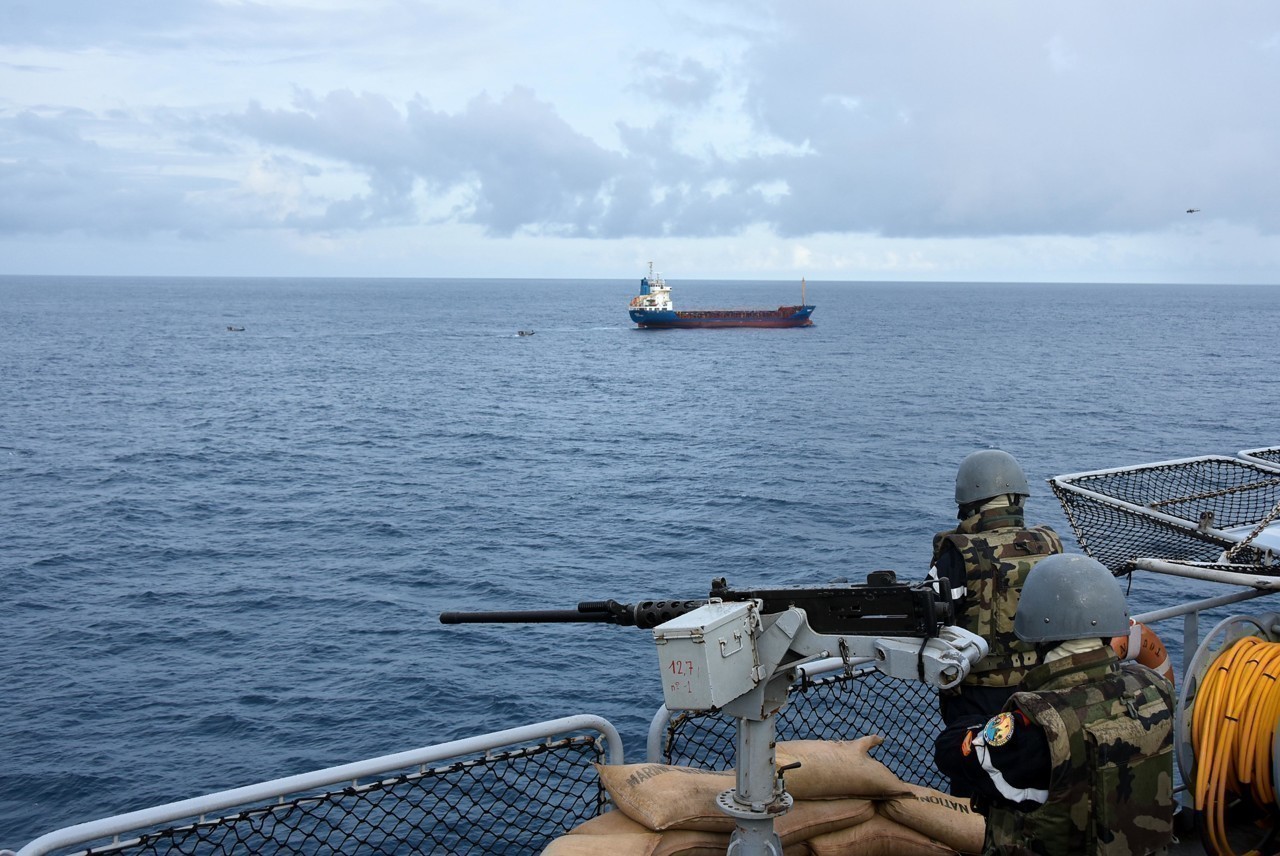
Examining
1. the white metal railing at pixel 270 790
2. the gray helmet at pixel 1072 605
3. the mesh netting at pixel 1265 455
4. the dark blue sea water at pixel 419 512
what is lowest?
the dark blue sea water at pixel 419 512

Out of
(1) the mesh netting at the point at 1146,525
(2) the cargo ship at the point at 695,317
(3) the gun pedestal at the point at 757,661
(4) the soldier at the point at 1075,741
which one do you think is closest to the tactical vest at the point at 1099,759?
(4) the soldier at the point at 1075,741

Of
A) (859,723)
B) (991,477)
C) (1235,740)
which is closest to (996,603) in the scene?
(991,477)

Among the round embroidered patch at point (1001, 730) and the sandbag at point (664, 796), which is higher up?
the round embroidered patch at point (1001, 730)

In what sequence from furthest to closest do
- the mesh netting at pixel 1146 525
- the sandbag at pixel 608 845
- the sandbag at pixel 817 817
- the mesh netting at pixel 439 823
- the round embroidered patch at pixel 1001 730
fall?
the mesh netting at pixel 439 823 → the mesh netting at pixel 1146 525 → the sandbag at pixel 817 817 → the sandbag at pixel 608 845 → the round embroidered patch at pixel 1001 730

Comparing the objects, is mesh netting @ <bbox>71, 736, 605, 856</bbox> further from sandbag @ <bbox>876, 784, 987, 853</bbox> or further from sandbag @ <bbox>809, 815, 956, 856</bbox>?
sandbag @ <bbox>876, 784, 987, 853</bbox>

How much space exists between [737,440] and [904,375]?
31.8 m

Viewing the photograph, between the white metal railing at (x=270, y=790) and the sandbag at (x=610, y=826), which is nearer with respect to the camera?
the white metal railing at (x=270, y=790)

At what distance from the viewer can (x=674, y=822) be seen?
4.86m

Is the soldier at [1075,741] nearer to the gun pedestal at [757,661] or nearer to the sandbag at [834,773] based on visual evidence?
the gun pedestal at [757,661]

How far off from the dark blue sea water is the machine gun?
218cm

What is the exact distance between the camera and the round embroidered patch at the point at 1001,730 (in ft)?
12.9

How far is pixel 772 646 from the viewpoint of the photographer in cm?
422

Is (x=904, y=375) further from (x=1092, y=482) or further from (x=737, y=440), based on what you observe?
(x=1092, y=482)

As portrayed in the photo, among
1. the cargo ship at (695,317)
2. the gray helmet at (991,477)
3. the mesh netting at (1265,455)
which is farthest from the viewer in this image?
the cargo ship at (695,317)
